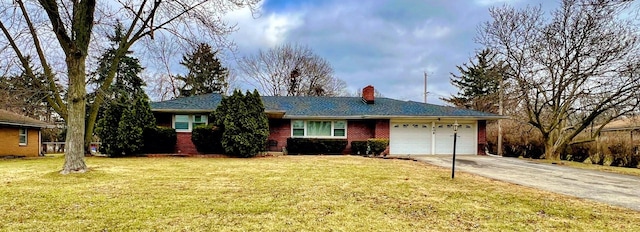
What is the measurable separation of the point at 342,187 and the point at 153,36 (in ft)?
29.0

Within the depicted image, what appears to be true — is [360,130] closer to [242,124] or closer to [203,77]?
[242,124]

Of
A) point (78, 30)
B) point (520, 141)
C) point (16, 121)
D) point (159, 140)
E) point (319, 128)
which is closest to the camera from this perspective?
point (78, 30)

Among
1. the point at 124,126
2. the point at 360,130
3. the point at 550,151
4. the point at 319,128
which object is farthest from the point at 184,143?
the point at 550,151

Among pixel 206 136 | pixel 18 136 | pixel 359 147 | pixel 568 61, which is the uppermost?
pixel 568 61

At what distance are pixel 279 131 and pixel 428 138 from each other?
26.3ft

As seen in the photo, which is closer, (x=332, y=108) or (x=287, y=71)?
(x=332, y=108)

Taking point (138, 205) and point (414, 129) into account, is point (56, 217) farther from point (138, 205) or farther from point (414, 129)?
point (414, 129)

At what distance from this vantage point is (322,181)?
8.49m

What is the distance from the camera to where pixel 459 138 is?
760 inches

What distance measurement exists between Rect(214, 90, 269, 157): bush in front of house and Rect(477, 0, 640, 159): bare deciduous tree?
12912 millimetres

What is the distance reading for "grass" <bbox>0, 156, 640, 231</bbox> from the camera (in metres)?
4.72

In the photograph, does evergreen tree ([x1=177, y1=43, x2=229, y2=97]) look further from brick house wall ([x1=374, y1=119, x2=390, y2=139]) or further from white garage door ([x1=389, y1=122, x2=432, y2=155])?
white garage door ([x1=389, y1=122, x2=432, y2=155])

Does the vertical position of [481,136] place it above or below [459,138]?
above

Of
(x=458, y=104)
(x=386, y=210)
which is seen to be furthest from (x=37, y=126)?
(x=458, y=104)
